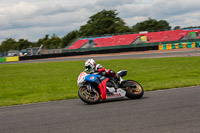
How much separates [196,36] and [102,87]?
44.5 meters

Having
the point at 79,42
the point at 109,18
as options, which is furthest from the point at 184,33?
the point at 109,18

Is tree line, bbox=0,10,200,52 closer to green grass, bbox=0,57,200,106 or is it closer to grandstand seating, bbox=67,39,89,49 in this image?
grandstand seating, bbox=67,39,89,49

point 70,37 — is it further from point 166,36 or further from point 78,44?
point 166,36

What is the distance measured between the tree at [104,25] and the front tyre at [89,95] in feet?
259

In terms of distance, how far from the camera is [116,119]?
18.7ft

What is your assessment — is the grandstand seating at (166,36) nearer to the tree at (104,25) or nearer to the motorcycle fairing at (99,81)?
the tree at (104,25)

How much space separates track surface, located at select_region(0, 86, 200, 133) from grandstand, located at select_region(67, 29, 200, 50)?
44.9 metres

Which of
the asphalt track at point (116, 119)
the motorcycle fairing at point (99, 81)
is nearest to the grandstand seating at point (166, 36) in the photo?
the motorcycle fairing at point (99, 81)

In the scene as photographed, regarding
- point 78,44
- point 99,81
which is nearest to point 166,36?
point 78,44

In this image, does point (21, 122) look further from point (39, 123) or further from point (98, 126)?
point (98, 126)

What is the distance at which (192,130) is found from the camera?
15.2 ft

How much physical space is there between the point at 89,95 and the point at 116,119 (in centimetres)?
249

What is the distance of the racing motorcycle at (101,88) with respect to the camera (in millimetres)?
8039

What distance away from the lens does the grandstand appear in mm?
52691
